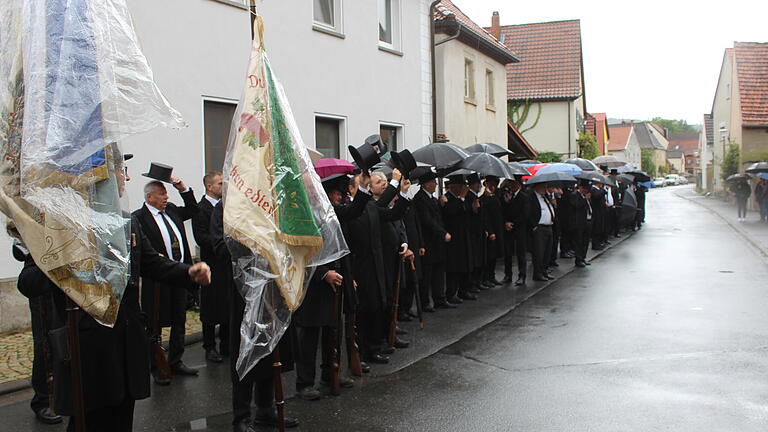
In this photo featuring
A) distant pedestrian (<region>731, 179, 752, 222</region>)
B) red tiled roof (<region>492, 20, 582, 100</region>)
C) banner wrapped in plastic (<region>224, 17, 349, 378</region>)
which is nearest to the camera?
banner wrapped in plastic (<region>224, 17, 349, 378</region>)

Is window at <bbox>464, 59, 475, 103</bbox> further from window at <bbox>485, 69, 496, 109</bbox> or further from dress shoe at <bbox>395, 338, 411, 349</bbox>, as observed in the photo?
dress shoe at <bbox>395, 338, 411, 349</bbox>

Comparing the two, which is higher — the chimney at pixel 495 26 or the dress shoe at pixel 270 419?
the chimney at pixel 495 26

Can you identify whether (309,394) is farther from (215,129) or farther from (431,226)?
(215,129)

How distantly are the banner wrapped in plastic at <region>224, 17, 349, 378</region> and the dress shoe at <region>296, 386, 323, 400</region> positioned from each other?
1.30 m

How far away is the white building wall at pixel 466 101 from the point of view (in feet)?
65.9

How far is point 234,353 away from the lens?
505 cm

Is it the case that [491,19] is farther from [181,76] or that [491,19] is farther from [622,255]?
[181,76]

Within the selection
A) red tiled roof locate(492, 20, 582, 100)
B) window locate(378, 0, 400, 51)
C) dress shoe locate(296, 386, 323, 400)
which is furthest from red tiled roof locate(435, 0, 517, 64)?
dress shoe locate(296, 386, 323, 400)

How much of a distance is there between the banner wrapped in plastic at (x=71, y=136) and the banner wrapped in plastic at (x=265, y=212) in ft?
3.03

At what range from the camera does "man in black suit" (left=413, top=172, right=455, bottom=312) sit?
9773 millimetres

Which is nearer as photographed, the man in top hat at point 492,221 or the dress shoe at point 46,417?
the dress shoe at point 46,417

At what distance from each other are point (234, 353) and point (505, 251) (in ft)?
28.8

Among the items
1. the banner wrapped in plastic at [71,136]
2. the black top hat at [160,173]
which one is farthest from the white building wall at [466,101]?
the banner wrapped in plastic at [71,136]

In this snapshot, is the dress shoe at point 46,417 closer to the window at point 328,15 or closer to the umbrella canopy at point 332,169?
the umbrella canopy at point 332,169
